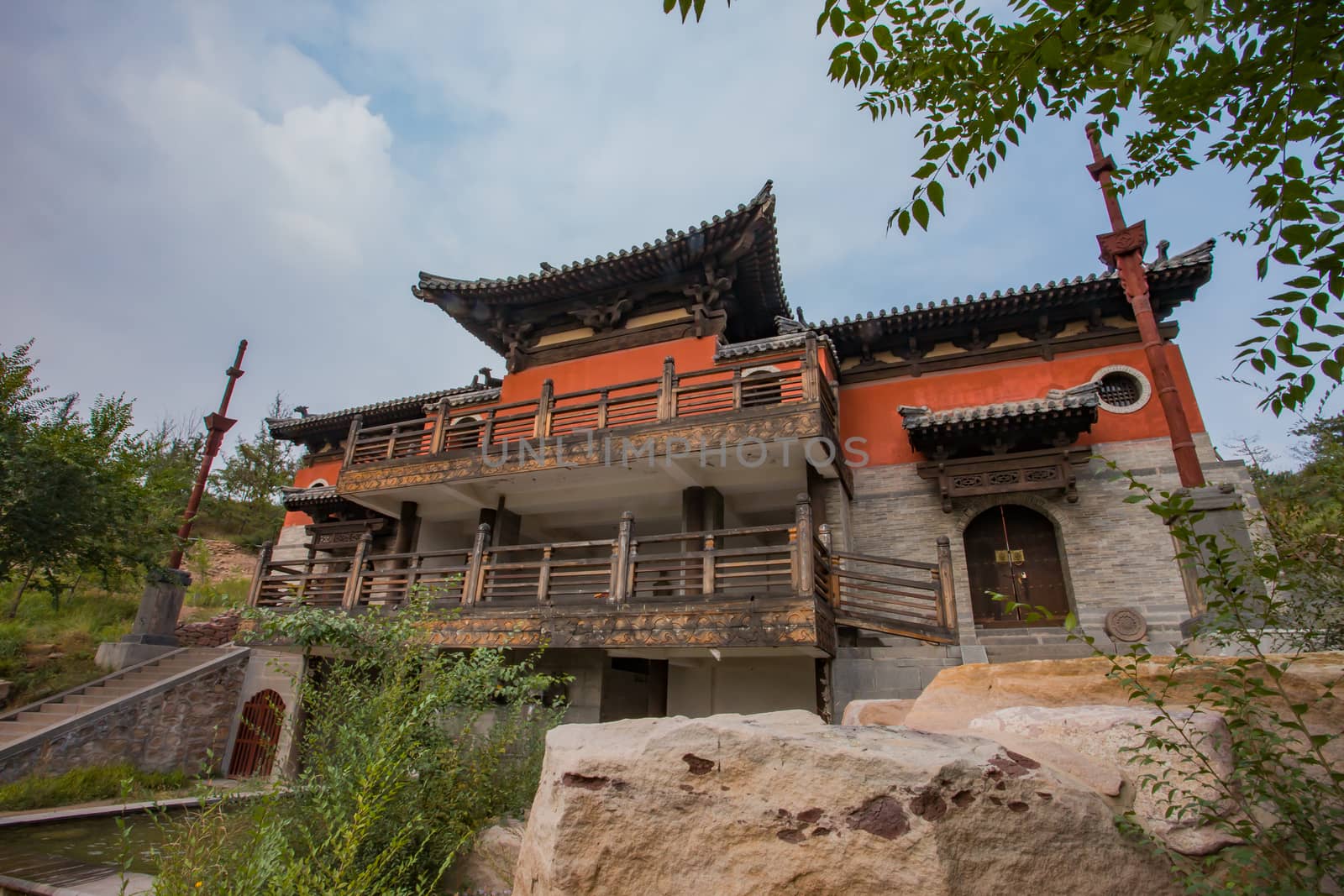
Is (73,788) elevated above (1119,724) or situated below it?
below

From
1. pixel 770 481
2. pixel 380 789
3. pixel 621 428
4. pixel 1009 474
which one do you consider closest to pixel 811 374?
pixel 770 481

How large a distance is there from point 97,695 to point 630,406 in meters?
10.3

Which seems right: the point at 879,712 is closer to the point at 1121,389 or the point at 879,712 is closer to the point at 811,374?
the point at 811,374

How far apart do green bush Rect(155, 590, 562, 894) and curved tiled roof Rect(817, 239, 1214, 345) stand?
27.9 ft

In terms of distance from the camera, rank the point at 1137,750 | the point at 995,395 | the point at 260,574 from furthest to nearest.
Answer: the point at 260,574 < the point at 995,395 < the point at 1137,750

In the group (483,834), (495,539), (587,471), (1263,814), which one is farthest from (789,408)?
(1263,814)

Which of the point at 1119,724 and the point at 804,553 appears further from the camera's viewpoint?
the point at 804,553

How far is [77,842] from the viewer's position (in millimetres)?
6984

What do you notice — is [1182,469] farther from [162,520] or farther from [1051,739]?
[162,520]

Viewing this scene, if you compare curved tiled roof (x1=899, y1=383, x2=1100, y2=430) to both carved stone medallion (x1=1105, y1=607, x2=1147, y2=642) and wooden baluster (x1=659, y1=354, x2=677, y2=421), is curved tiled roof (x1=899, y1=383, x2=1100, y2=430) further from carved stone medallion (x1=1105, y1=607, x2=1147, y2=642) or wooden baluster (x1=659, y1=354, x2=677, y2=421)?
wooden baluster (x1=659, y1=354, x2=677, y2=421)

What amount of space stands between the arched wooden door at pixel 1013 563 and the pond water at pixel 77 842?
34.2 ft

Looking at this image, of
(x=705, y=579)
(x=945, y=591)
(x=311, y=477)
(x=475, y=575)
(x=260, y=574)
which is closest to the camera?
(x=705, y=579)

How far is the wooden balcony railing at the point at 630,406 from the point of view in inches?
393

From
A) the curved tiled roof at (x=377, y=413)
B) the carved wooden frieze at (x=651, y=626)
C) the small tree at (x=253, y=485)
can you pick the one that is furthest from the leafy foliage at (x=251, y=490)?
the carved wooden frieze at (x=651, y=626)
